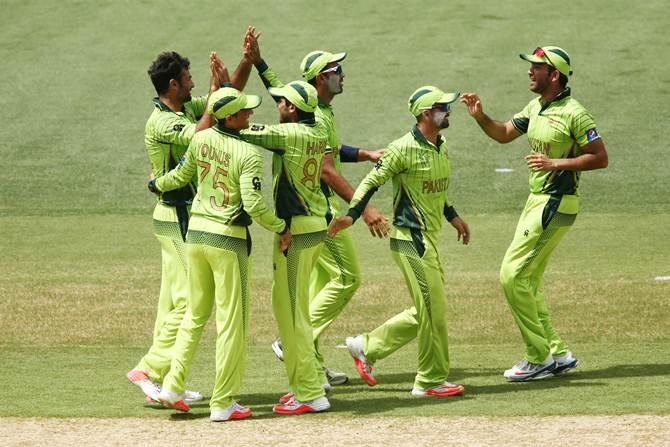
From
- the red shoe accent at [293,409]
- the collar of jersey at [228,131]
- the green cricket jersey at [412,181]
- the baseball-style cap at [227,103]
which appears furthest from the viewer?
the green cricket jersey at [412,181]

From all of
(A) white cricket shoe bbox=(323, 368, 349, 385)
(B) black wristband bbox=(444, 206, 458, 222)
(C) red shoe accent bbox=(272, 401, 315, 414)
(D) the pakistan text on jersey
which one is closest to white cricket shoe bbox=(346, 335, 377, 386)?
(A) white cricket shoe bbox=(323, 368, 349, 385)

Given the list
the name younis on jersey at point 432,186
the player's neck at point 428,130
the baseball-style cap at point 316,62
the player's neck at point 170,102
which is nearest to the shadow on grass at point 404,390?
the name younis on jersey at point 432,186

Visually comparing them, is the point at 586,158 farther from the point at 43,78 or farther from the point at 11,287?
the point at 43,78

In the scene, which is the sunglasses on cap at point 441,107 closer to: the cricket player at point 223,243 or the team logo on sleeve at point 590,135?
the team logo on sleeve at point 590,135

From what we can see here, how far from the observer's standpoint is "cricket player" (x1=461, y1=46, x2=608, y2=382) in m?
12.0

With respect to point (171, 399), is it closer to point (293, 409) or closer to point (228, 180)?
point (293, 409)

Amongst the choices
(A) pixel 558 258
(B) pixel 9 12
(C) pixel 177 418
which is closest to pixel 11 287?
(C) pixel 177 418

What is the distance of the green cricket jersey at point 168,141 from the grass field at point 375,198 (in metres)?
1.95

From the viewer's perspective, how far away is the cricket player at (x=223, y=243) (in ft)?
33.8

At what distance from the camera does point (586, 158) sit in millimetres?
11867

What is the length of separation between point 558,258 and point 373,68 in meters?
11.1

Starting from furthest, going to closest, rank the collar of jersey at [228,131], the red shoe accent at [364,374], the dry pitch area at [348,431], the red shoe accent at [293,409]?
the red shoe accent at [364,374], the red shoe accent at [293,409], the collar of jersey at [228,131], the dry pitch area at [348,431]

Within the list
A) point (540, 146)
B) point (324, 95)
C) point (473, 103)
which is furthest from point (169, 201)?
point (540, 146)

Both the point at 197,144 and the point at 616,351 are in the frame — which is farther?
the point at 616,351
